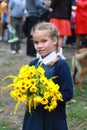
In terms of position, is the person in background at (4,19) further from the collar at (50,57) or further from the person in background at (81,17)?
the collar at (50,57)

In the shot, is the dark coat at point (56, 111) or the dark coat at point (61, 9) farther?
the dark coat at point (61, 9)

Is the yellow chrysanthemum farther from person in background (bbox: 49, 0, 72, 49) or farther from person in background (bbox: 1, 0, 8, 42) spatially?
person in background (bbox: 1, 0, 8, 42)

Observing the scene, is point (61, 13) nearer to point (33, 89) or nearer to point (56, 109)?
point (56, 109)

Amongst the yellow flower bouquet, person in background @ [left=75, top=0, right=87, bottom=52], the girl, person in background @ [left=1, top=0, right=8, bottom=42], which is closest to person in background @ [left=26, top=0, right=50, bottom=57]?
person in background @ [left=75, top=0, right=87, bottom=52]

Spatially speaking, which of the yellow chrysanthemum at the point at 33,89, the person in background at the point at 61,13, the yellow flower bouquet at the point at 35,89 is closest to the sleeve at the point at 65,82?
the yellow flower bouquet at the point at 35,89

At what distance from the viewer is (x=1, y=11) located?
1444cm

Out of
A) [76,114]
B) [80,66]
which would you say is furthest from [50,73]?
[80,66]

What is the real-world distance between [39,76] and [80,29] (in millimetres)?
7651

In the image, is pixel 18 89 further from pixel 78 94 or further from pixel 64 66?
pixel 78 94

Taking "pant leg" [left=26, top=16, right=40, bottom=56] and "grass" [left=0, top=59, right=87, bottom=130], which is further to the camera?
"pant leg" [left=26, top=16, right=40, bottom=56]

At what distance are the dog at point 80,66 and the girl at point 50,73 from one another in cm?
414

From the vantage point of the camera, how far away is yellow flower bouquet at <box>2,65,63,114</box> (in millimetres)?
3133

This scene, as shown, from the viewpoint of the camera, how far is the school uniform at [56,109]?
3359 mm

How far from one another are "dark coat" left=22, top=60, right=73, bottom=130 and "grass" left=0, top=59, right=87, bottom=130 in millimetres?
2241
